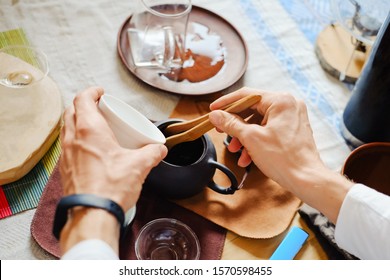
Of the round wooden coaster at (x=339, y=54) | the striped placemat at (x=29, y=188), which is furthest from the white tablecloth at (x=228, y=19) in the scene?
the striped placemat at (x=29, y=188)

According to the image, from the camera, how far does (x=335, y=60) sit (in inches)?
44.9

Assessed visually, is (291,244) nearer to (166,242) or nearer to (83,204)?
(166,242)

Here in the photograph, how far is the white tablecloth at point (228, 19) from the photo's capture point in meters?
1.02

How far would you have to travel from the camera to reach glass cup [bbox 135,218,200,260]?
0.79 metres

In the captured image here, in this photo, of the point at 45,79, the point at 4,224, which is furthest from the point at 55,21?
the point at 4,224

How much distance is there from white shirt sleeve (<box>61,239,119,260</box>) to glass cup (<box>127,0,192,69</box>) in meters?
0.52

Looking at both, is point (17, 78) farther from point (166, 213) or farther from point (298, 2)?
point (298, 2)

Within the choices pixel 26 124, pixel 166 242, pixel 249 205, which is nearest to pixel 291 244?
pixel 249 205

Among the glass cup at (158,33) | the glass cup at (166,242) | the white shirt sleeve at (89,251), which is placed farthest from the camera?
the glass cup at (158,33)

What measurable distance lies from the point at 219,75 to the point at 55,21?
1.17ft

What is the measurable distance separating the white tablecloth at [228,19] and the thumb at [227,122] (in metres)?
0.21

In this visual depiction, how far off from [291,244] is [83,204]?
369 millimetres

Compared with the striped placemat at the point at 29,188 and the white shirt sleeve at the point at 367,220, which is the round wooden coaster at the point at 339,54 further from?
the striped placemat at the point at 29,188

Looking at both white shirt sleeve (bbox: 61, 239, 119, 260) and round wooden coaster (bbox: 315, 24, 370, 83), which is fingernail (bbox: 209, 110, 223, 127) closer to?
white shirt sleeve (bbox: 61, 239, 119, 260)
